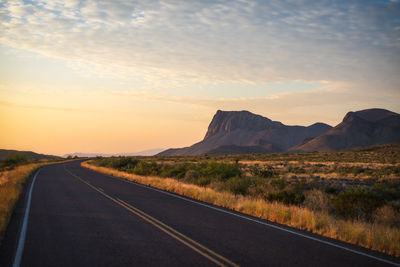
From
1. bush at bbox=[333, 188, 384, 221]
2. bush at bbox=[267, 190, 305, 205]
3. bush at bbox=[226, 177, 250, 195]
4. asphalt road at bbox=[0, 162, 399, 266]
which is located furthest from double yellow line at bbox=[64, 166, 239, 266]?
bush at bbox=[226, 177, 250, 195]

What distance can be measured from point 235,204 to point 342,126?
173m

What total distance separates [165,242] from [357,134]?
569 feet

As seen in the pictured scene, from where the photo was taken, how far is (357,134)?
531 feet

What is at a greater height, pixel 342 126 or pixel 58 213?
pixel 342 126

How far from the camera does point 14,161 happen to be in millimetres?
63812

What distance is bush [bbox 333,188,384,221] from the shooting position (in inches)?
443

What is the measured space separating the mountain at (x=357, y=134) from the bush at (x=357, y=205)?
14266 cm

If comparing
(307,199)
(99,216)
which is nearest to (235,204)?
(307,199)

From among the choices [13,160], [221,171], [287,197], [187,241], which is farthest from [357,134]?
[187,241]

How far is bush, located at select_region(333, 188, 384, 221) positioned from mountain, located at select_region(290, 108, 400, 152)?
143m

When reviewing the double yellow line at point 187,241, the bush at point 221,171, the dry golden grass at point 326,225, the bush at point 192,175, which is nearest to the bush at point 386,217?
the dry golden grass at point 326,225

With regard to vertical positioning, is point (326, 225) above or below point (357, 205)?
below

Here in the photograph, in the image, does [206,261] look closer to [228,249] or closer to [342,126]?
[228,249]

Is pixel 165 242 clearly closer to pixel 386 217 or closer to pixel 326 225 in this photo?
pixel 326 225
